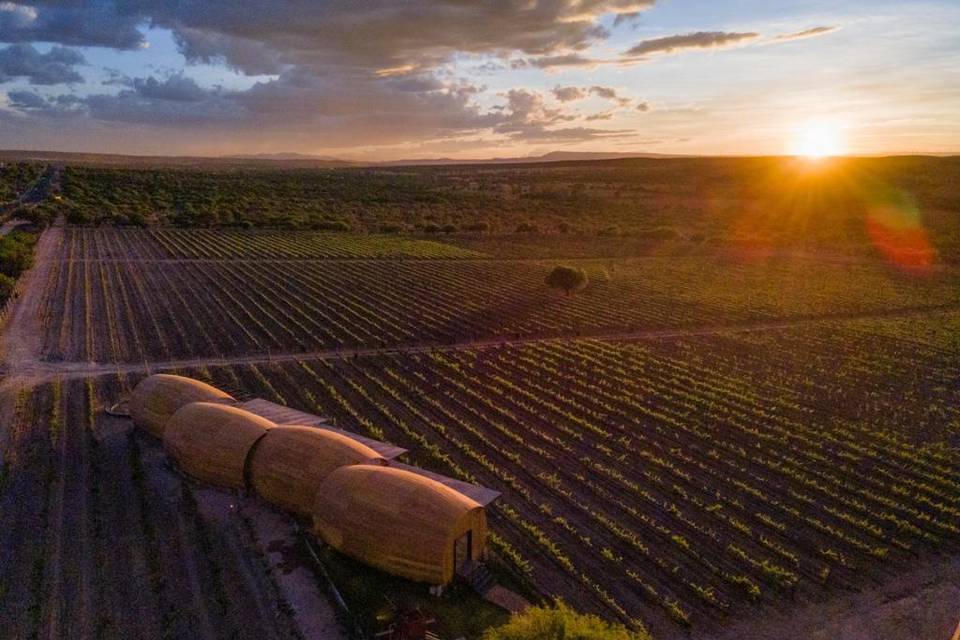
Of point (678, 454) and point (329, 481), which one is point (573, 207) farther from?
point (329, 481)

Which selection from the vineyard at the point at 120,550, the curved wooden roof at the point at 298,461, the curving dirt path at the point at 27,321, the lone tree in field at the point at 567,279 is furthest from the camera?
the lone tree in field at the point at 567,279

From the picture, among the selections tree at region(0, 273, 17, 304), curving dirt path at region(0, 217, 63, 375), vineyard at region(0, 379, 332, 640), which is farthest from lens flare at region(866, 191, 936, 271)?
tree at region(0, 273, 17, 304)

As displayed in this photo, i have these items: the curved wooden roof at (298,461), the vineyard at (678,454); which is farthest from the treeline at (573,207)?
the curved wooden roof at (298,461)

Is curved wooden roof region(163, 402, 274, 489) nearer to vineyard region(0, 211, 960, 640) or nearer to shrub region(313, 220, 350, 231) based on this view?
vineyard region(0, 211, 960, 640)

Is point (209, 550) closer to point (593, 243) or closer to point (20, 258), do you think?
point (20, 258)

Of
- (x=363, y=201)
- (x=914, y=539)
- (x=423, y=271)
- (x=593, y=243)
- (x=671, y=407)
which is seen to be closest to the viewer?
(x=914, y=539)

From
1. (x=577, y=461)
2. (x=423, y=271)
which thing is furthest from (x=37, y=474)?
(x=423, y=271)

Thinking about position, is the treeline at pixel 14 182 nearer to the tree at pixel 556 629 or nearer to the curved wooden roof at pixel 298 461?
the curved wooden roof at pixel 298 461
